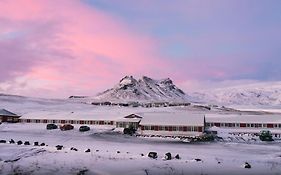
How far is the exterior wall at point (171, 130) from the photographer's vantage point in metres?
82.8

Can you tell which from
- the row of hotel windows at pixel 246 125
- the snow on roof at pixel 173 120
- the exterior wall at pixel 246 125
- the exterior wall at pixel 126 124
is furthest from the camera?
the exterior wall at pixel 126 124

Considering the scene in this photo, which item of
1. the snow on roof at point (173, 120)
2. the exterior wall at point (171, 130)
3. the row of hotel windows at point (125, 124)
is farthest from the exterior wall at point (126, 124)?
the exterior wall at point (171, 130)

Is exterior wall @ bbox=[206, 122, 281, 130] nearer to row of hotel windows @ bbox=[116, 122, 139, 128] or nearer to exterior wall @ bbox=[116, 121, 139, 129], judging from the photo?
exterior wall @ bbox=[116, 121, 139, 129]

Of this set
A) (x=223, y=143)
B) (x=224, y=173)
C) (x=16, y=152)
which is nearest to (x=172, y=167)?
(x=224, y=173)

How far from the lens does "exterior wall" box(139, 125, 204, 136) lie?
8275cm

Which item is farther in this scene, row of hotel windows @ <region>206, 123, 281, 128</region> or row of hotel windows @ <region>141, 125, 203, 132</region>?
row of hotel windows @ <region>206, 123, 281, 128</region>

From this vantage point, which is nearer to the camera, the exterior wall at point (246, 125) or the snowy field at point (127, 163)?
the snowy field at point (127, 163)

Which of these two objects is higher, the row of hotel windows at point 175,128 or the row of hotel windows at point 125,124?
the row of hotel windows at point 125,124

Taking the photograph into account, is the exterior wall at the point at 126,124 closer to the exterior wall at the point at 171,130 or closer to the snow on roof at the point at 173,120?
the snow on roof at the point at 173,120

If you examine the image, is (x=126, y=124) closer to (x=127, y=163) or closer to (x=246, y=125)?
(x=246, y=125)

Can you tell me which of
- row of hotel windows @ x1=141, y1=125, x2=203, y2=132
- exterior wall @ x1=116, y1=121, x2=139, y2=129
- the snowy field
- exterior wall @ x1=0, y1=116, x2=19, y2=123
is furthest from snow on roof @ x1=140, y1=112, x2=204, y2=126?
exterior wall @ x1=0, y1=116, x2=19, y2=123

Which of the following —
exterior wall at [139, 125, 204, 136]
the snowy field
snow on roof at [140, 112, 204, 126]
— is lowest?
the snowy field

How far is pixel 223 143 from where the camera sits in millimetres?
68875

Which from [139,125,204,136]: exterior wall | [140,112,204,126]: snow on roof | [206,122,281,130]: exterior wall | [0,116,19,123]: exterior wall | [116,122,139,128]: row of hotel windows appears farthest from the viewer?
[0,116,19,123]: exterior wall
